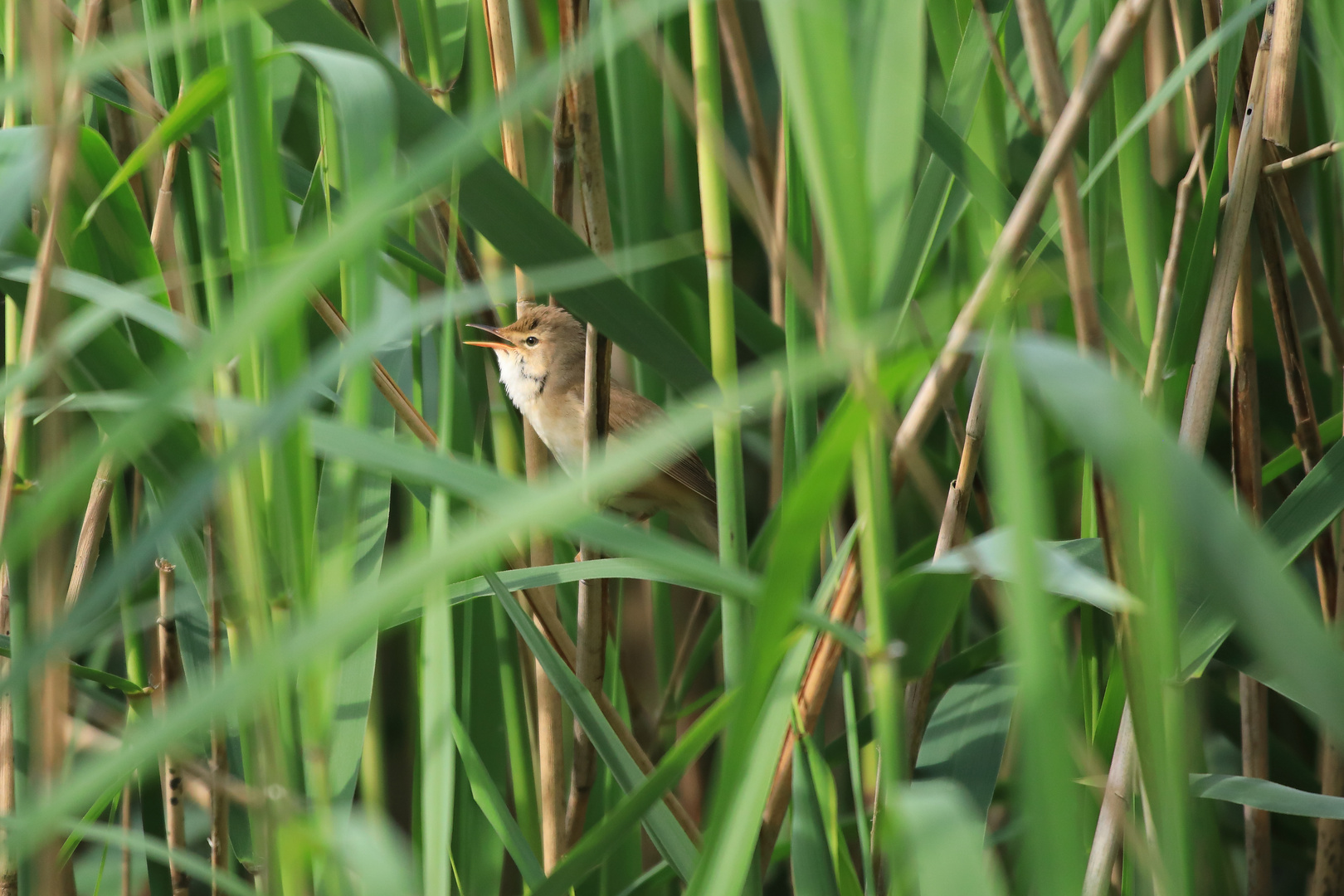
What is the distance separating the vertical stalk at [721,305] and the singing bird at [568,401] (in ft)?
2.73

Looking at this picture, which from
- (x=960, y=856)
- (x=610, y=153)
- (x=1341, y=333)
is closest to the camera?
(x=960, y=856)

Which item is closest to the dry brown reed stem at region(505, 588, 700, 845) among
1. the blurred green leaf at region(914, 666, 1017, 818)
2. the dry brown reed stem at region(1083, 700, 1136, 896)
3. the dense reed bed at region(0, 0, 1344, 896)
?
the dense reed bed at region(0, 0, 1344, 896)

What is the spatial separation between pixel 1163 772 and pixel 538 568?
0.55 metres

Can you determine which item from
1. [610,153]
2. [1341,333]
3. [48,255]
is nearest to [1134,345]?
[1341,333]

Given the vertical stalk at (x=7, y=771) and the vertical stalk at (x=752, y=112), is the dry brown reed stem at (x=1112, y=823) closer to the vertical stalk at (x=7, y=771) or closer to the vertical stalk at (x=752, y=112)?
the vertical stalk at (x=752, y=112)

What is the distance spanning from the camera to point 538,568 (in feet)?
3.21

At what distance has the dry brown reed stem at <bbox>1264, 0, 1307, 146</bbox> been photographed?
3.25 feet

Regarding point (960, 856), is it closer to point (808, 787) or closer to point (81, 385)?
point (808, 787)

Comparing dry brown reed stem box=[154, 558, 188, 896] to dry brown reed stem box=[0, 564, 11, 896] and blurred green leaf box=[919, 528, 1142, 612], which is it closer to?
dry brown reed stem box=[0, 564, 11, 896]

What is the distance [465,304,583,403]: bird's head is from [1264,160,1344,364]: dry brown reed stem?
1.23m

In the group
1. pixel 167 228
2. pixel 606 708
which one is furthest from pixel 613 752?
pixel 167 228

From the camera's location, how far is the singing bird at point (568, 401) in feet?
6.31

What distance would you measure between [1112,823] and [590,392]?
0.61 m

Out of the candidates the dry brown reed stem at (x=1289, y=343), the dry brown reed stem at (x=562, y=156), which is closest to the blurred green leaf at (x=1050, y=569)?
the dry brown reed stem at (x=562, y=156)
